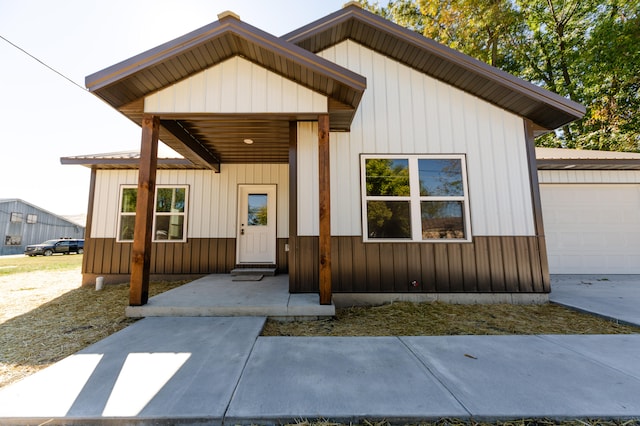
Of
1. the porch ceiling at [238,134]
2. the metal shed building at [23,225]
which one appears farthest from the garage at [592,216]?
the metal shed building at [23,225]

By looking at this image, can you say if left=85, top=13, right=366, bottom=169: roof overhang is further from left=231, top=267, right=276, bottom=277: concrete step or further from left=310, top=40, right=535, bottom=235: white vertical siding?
left=231, top=267, right=276, bottom=277: concrete step

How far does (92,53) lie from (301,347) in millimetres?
8590

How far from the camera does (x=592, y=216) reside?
19.3ft

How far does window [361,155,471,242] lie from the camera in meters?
4.22

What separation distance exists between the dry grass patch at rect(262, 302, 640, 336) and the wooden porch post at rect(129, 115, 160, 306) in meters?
1.81

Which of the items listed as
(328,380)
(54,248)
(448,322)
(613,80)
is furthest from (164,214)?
(54,248)

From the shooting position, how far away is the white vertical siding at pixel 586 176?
5910 millimetres

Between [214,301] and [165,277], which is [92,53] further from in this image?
[214,301]

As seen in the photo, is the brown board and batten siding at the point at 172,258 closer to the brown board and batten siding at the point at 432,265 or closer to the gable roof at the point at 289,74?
the gable roof at the point at 289,74

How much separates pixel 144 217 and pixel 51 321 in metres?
1.95

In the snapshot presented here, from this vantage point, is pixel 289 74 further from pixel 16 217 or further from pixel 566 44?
pixel 16 217

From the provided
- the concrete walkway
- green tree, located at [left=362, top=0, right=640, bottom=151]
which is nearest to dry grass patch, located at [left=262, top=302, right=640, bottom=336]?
the concrete walkway

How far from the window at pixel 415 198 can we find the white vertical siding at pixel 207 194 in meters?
2.86

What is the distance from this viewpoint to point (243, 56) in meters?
3.56
